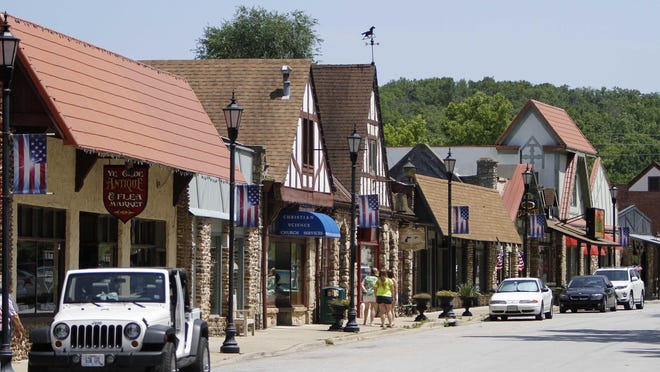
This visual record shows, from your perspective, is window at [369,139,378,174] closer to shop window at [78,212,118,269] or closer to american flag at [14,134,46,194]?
→ shop window at [78,212,118,269]

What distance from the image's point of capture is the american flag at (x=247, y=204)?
3394 cm

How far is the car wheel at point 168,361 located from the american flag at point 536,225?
4605 centimetres

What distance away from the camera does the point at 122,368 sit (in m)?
18.1

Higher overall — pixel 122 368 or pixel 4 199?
pixel 4 199

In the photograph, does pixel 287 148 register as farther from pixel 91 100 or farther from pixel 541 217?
pixel 541 217

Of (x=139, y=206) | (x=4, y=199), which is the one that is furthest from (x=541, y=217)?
(x=4, y=199)

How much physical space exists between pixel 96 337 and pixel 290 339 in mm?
14327

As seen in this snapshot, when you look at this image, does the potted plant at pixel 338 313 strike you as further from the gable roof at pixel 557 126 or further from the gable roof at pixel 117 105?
the gable roof at pixel 557 126

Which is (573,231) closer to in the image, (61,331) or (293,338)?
(293,338)

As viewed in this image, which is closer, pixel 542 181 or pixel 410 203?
pixel 410 203

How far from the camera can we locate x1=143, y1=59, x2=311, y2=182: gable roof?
38.9 meters

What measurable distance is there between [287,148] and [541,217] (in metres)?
27.9

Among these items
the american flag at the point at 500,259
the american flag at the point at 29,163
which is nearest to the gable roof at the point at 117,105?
the american flag at the point at 29,163

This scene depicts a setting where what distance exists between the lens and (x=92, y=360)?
18141 mm
